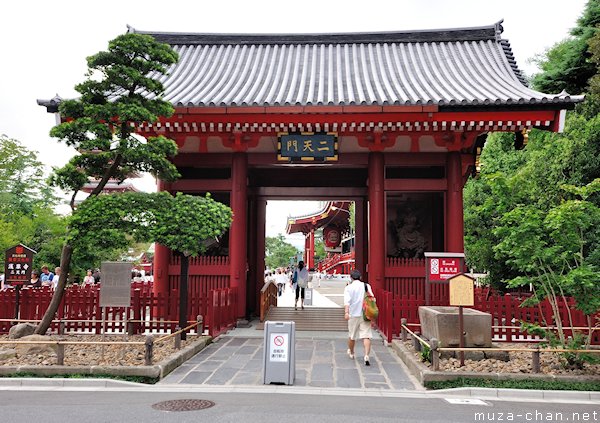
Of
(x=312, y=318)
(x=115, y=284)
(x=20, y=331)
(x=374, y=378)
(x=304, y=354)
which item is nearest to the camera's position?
(x=374, y=378)

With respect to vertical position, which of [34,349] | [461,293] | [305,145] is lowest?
[34,349]

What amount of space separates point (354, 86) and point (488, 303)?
7.42 metres

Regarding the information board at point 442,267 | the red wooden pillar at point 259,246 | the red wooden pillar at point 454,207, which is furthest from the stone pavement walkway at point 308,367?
the red wooden pillar at point 259,246

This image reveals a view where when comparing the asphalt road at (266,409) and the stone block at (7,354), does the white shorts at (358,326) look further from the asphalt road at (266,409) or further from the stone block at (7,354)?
the stone block at (7,354)

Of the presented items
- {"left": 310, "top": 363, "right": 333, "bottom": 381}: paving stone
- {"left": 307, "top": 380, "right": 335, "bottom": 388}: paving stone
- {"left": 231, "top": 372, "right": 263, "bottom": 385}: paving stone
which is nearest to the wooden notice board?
{"left": 310, "top": 363, "right": 333, "bottom": 381}: paving stone

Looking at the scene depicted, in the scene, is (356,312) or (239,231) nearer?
(356,312)

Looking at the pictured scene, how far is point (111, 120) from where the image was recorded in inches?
392

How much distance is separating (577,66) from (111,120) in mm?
20787

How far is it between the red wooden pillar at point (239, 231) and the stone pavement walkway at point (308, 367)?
7.38ft

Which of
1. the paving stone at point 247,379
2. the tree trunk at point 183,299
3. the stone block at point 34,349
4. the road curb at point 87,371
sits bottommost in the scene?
the paving stone at point 247,379

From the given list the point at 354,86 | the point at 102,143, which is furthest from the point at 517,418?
the point at 354,86

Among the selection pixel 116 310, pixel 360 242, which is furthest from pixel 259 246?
pixel 116 310

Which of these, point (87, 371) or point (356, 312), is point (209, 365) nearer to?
point (87, 371)

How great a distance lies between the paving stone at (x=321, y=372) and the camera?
7762 mm
